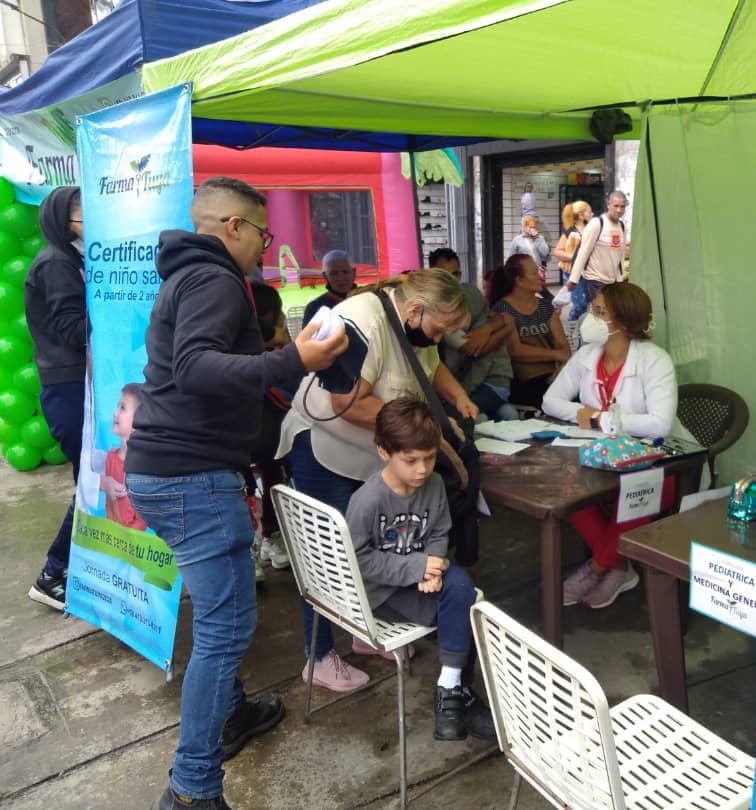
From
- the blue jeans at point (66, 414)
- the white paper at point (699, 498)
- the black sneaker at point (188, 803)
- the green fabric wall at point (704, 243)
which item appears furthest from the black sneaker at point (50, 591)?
the green fabric wall at point (704, 243)

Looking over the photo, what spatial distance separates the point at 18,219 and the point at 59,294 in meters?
2.41

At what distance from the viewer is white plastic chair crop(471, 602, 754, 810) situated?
4.10 ft

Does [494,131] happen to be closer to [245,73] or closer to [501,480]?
[245,73]

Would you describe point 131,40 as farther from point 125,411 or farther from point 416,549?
point 416,549

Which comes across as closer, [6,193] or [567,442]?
[567,442]

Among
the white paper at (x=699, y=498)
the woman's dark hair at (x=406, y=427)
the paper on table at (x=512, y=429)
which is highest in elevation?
the woman's dark hair at (x=406, y=427)

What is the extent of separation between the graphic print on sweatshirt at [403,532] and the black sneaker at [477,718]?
0.50 metres

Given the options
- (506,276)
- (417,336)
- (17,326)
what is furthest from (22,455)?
(417,336)

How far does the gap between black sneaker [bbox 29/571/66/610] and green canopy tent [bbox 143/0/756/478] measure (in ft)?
7.31

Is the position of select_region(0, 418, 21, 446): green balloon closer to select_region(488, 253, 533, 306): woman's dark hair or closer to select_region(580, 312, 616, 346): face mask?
select_region(488, 253, 533, 306): woman's dark hair

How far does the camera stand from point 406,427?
84.1 inches

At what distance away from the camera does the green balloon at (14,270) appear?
505cm

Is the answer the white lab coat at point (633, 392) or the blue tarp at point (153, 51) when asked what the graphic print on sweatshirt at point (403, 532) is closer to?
the white lab coat at point (633, 392)

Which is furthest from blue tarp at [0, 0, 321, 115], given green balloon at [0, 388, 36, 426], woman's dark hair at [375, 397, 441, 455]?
woman's dark hair at [375, 397, 441, 455]
